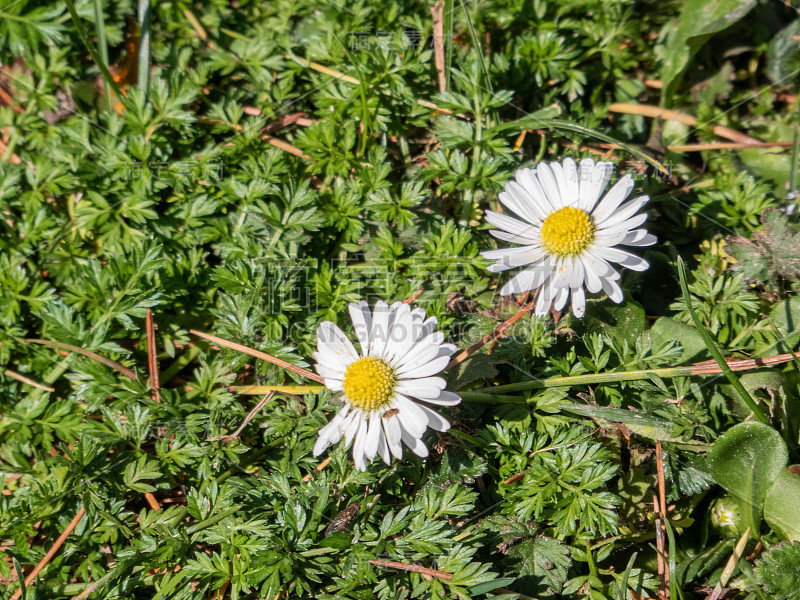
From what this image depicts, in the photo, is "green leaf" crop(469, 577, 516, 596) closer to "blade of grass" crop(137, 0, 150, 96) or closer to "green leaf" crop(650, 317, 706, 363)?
"green leaf" crop(650, 317, 706, 363)

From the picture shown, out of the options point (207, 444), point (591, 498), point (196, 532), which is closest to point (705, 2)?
point (591, 498)

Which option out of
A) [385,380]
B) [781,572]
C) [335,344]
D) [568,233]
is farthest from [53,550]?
[781,572]

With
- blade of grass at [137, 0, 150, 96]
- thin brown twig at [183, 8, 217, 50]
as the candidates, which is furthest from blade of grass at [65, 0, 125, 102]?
thin brown twig at [183, 8, 217, 50]

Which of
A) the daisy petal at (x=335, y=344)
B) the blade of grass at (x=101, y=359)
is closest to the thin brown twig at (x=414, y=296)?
the daisy petal at (x=335, y=344)

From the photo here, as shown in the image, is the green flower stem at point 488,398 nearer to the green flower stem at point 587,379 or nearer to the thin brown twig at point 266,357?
the green flower stem at point 587,379

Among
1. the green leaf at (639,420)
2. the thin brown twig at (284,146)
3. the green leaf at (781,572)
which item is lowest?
the green leaf at (781,572)

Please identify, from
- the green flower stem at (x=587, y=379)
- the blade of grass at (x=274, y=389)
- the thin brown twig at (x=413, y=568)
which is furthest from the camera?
the blade of grass at (x=274, y=389)

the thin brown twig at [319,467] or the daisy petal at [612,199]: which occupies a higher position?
the daisy petal at [612,199]
